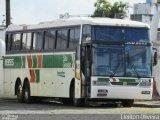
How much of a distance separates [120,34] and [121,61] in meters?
1.16

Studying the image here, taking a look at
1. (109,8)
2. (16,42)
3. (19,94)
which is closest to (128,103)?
(19,94)

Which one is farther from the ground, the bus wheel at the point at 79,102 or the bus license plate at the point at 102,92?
the bus license plate at the point at 102,92

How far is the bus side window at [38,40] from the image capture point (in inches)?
1220

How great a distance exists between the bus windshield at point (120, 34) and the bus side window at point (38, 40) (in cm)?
453

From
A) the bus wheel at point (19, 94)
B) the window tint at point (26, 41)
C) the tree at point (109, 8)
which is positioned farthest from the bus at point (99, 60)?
the tree at point (109, 8)

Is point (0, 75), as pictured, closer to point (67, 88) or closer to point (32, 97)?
point (32, 97)

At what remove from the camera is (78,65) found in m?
27.3

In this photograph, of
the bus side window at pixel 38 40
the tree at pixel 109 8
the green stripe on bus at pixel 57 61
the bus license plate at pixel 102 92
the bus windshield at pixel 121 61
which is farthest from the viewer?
the tree at pixel 109 8

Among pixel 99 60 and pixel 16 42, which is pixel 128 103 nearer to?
pixel 99 60

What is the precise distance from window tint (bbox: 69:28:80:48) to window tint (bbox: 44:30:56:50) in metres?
1.68

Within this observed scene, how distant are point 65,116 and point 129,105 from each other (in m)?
8.89

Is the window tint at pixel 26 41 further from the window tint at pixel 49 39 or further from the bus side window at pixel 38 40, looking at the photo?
the window tint at pixel 49 39

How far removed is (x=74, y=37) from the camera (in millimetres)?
28000

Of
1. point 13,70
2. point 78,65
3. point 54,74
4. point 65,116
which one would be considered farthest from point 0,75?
point 65,116
